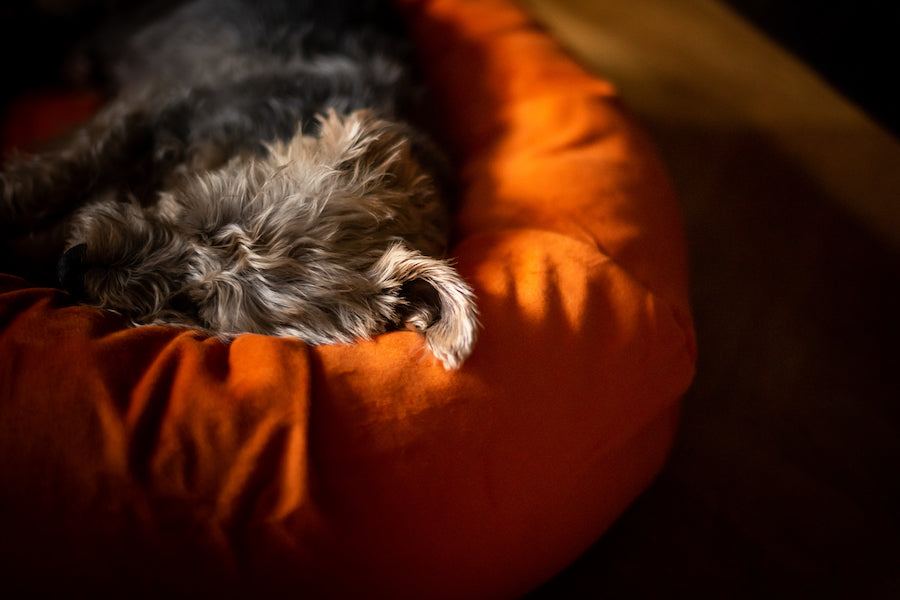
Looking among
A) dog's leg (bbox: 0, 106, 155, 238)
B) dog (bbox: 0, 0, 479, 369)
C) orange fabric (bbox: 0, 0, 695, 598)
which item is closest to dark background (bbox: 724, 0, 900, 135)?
orange fabric (bbox: 0, 0, 695, 598)

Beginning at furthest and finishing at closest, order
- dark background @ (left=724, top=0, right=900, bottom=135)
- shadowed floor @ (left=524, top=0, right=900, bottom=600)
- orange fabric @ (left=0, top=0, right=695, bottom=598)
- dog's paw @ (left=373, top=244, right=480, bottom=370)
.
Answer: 1. dark background @ (left=724, top=0, right=900, bottom=135)
2. shadowed floor @ (left=524, top=0, right=900, bottom=600)
3. dog's paw @ (left=373, top=244, right=480, bottom=370)
4. orange fabric @ (left=0, top=0, right=695, bottom=598)

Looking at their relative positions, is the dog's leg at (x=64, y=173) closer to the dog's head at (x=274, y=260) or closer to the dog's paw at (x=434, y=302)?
the dog's head at (x=274, y=260)

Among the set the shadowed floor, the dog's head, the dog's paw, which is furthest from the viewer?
the shadowed floor

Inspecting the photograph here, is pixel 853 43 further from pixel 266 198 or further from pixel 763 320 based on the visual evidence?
pixel 266 198

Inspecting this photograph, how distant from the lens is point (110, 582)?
3.50 feet

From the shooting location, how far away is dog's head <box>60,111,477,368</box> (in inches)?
51.9

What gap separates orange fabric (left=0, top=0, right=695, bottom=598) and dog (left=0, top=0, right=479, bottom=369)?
0.09m

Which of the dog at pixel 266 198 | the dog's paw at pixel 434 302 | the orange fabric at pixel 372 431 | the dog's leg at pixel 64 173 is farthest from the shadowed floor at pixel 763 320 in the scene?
the dog's leg at pixel 64 173

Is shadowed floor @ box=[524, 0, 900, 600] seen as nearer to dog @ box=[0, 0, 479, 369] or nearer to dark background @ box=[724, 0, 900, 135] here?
dark background @ box=[724, 0, 900, 135]

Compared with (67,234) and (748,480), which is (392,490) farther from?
(748,480)

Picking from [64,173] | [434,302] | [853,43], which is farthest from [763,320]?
[64,173]

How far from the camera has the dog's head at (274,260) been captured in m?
1.32

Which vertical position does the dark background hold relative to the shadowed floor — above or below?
above

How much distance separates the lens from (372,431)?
1.17m
